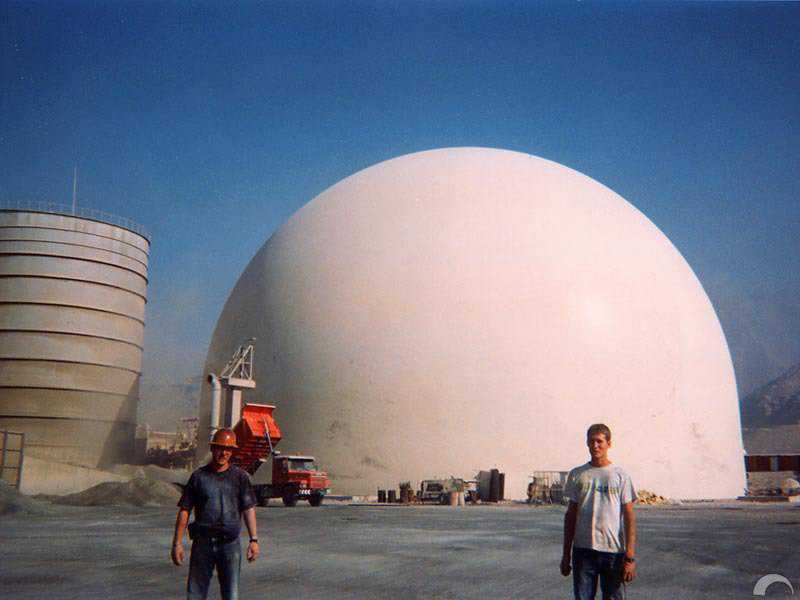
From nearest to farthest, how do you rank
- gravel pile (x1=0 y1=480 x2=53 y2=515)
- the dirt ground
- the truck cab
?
1. the dirt ground
2. gravel pile (x1=0 y1=480 x2=53 y2=515)
3. the truck cab

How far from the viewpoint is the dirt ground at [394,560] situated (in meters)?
7.31

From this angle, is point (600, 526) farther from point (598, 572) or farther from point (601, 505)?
point (598, 572)

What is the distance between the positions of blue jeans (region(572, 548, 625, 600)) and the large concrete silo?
31.0 metres

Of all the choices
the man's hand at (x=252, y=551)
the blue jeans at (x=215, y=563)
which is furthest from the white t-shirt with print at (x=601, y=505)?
the blue jeans at (x=215, y=563)

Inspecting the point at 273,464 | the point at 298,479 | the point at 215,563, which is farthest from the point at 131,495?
the point at 215,563

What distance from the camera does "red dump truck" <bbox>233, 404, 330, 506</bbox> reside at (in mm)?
22953

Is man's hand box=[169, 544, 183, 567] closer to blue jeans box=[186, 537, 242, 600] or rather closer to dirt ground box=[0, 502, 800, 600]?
blue jeans box=[186, 537, 242, 600]

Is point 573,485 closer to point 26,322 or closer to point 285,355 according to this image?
point 285,355

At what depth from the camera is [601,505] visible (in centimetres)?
478

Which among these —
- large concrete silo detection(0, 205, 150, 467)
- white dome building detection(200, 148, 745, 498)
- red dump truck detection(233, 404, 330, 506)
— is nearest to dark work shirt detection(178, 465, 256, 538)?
red dump truck detection(233, 404, 330, 506)

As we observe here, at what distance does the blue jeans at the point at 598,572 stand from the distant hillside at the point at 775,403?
469 ft

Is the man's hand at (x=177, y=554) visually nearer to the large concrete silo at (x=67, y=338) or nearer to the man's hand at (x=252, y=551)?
the man's hand at (x=252, y=551)

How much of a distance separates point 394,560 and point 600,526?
521cm

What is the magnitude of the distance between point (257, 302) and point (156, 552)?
2025 cm
